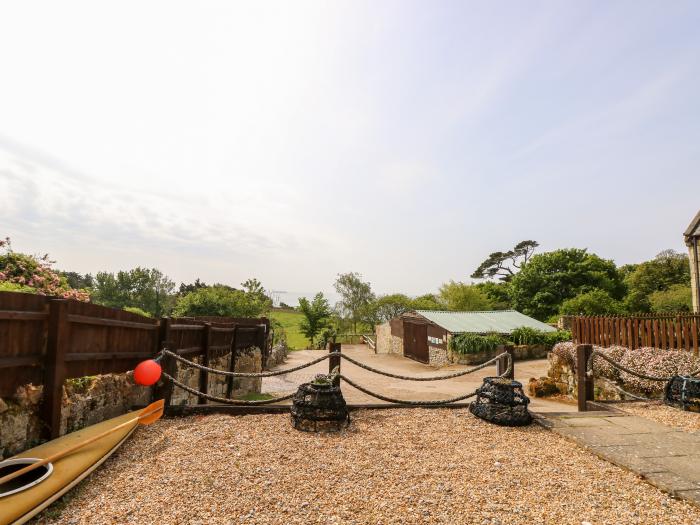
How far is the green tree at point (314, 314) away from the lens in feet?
117

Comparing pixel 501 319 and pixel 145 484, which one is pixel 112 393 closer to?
pixel 145 484

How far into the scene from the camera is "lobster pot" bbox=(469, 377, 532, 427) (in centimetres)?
552

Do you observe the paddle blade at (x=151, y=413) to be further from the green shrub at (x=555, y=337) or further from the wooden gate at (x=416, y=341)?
the green shrub at (x=555, y=337)

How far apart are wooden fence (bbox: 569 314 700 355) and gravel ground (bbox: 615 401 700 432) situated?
3.05m

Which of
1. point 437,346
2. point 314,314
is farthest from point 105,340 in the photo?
point 314,314

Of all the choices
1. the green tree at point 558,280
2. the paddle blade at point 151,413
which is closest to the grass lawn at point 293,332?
the green tree at point 558,280

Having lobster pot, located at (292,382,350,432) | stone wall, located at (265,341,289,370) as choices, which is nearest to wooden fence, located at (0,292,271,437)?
lobster pot, located at (292,382,350,432)

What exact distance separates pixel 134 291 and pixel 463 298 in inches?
1561

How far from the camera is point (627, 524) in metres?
2.93

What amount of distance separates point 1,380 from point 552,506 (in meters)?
4.97

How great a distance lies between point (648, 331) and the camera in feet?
31.4

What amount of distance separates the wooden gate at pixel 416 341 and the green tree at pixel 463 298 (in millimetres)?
13461

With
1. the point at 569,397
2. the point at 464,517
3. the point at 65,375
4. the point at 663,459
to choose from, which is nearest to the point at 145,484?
the point at 65,375

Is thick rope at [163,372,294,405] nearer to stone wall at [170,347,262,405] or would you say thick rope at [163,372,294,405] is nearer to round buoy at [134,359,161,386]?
round buoy at [134,359,161,386]
